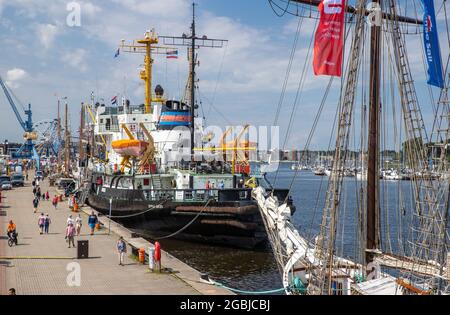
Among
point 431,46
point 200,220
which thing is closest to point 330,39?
point 431,46

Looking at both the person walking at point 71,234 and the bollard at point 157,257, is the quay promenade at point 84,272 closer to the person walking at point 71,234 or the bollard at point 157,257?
the bollard at point 157,257

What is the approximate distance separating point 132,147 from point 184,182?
207 inches

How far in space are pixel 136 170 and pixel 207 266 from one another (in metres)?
12.5

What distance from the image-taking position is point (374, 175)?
14.4 meters

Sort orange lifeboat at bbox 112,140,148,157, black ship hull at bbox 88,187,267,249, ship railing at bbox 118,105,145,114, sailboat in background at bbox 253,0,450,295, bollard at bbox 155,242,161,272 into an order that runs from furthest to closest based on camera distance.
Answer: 1. ship railing at bbox 118,105,145,114
2. orange lifeboat at bbox 112,140,148,157
3. black ship hull at bbox 88,187,267,249
4. bollard at bbox 155,242,161,272
5. sailboat in background at bbox 253,0,450,295

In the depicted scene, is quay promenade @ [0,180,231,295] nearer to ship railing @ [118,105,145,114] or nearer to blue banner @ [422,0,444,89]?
blue banner @ [422,0,444,89]

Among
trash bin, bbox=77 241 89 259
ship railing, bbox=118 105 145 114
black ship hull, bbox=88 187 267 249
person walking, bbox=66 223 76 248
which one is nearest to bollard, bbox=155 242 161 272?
trash bin, bbox=77 241 89 259

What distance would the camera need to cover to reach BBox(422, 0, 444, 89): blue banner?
1382cm

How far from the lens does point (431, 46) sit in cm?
1388

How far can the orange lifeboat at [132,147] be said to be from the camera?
114 ft

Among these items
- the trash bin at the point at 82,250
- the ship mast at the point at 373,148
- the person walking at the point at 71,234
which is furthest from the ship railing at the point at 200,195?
the ship mast at the point at 373,148

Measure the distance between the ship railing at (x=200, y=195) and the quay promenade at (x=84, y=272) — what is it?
4866 millimetres

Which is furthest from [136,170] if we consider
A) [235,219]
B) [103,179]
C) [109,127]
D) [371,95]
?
[371,95]
